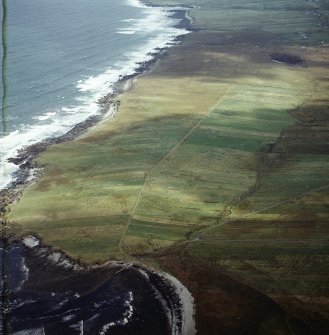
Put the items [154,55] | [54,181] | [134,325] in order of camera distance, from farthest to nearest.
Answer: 1. [154,55]
2. [54,181]
3. [134,325]

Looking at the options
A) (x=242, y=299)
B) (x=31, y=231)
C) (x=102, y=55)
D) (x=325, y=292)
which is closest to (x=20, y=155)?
(x=31, y=231)

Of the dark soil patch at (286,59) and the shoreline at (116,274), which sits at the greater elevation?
the dark soil patch at (286,59)

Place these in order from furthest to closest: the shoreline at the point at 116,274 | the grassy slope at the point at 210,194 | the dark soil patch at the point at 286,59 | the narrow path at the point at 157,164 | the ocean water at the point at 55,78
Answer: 1. the dark soil patch at the point at 286,59
2. the ocean water at the point at 55,78
3. the narrow path at the point at 157,164
4. the grassy slope at the point at 210,194
5. the shoreline at the point at 116,274

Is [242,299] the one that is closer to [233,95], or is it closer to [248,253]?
[248,253]

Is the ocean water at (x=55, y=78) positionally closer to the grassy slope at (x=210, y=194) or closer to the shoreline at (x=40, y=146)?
the shoreline at (x=40, y=146)

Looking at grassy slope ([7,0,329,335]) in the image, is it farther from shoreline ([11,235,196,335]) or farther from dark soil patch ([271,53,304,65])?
dark soil patch ([271,53,304,65])

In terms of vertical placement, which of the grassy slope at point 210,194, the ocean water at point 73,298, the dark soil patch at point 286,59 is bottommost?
the ocean water at point 73,298

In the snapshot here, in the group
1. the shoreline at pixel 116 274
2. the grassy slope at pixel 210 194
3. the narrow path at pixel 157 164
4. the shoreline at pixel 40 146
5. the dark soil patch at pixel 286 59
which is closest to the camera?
the shoreline at pixel 116 274

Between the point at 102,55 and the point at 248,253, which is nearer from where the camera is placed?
the point at 248,253

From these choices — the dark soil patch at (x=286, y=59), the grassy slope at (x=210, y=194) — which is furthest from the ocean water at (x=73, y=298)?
the dark soil patch at (x=286, y=59)
